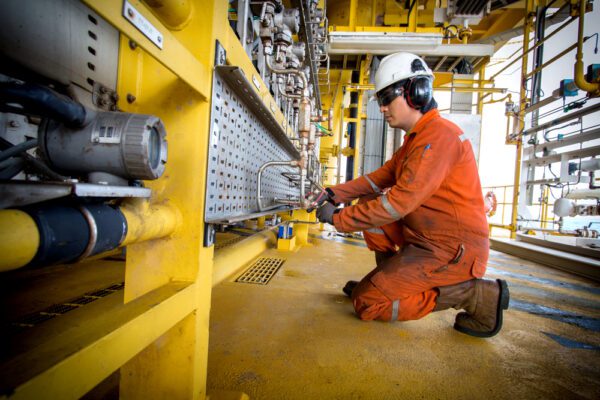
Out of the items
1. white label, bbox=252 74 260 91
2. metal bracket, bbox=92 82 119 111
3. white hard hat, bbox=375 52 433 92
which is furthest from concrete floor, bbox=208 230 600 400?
white hard hat, bbox=375 52 433 92

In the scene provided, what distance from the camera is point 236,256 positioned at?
236 cm

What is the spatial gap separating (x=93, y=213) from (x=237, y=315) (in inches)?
47.5

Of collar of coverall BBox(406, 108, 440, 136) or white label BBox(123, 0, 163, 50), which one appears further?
collar of coverall BBox(406, 108, 440, 136)

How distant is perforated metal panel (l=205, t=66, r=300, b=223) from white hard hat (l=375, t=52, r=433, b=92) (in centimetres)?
78

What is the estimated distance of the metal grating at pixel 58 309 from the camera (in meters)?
1.22

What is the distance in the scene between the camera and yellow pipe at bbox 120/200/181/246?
60cm

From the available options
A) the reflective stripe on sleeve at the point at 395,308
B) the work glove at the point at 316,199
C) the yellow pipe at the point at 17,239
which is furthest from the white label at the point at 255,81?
the reflective stripe on sleeve at the point at 395,308

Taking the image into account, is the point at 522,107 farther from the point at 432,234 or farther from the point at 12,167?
the point at 12,167

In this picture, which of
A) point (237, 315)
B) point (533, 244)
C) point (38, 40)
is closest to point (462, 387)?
point (237, 315)

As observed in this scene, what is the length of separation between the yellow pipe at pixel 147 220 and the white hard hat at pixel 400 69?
1567 mm

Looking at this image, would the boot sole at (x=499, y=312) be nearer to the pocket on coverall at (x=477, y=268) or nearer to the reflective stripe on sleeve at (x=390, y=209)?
the pocket on coverall at (x=477, y=268)

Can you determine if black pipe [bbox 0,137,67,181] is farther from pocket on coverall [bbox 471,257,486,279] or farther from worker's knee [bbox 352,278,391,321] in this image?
pocket on coverall [bbox 471,257,486,279]

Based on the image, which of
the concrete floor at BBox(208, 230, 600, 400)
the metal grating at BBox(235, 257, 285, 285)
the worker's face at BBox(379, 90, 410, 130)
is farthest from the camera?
the metal grating at BBox(235, 257, 285, 285)

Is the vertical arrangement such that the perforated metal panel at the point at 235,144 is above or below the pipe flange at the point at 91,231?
above
